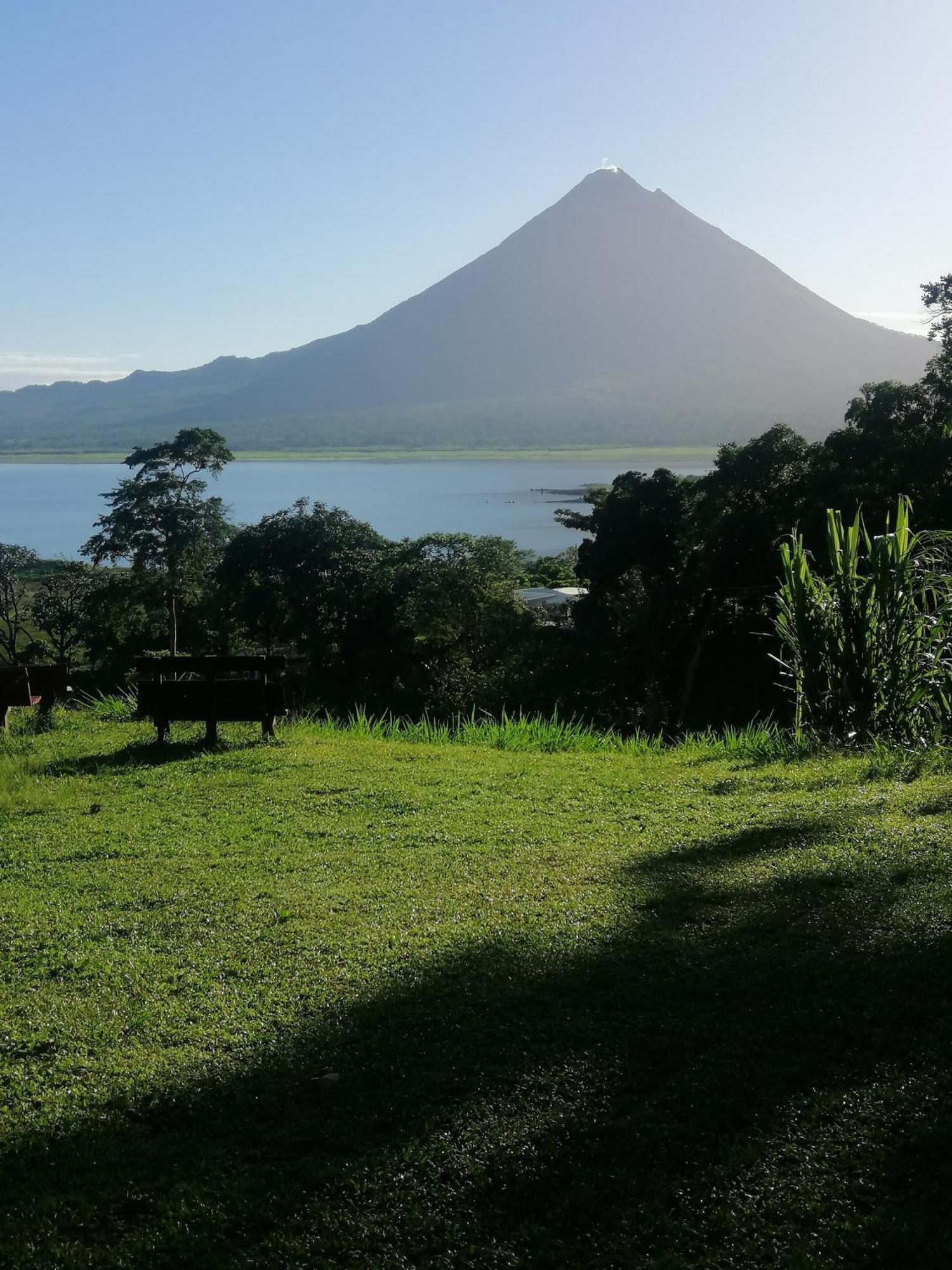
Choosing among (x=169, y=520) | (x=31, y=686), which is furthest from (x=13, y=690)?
(x=169, y=520)

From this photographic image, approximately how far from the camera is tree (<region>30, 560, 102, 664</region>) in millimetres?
38031

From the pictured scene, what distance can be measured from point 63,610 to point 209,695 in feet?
110

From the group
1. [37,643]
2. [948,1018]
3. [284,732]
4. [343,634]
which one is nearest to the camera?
[948,1018]

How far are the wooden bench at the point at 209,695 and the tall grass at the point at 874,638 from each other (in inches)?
141

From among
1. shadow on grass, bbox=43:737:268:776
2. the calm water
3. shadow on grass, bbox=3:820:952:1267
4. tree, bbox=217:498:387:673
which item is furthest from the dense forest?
the calm water

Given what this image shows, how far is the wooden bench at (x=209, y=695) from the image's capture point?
7188 mm

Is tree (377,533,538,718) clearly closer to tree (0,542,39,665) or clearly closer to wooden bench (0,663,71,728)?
tree (0,542,39,665)

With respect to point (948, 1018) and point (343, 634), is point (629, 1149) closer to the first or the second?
point (948, 1018)

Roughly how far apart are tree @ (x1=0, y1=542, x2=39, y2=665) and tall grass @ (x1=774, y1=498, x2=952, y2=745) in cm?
3291

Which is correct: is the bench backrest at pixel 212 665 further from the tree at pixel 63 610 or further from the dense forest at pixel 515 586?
the tree at pixel 63 610

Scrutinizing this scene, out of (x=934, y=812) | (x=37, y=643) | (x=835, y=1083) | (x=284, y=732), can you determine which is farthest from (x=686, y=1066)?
(x=37, y=643)

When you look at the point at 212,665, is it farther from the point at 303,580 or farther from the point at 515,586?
the point at 303,580

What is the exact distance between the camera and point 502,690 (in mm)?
24344

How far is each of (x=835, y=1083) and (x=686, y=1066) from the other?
1.09 ft
